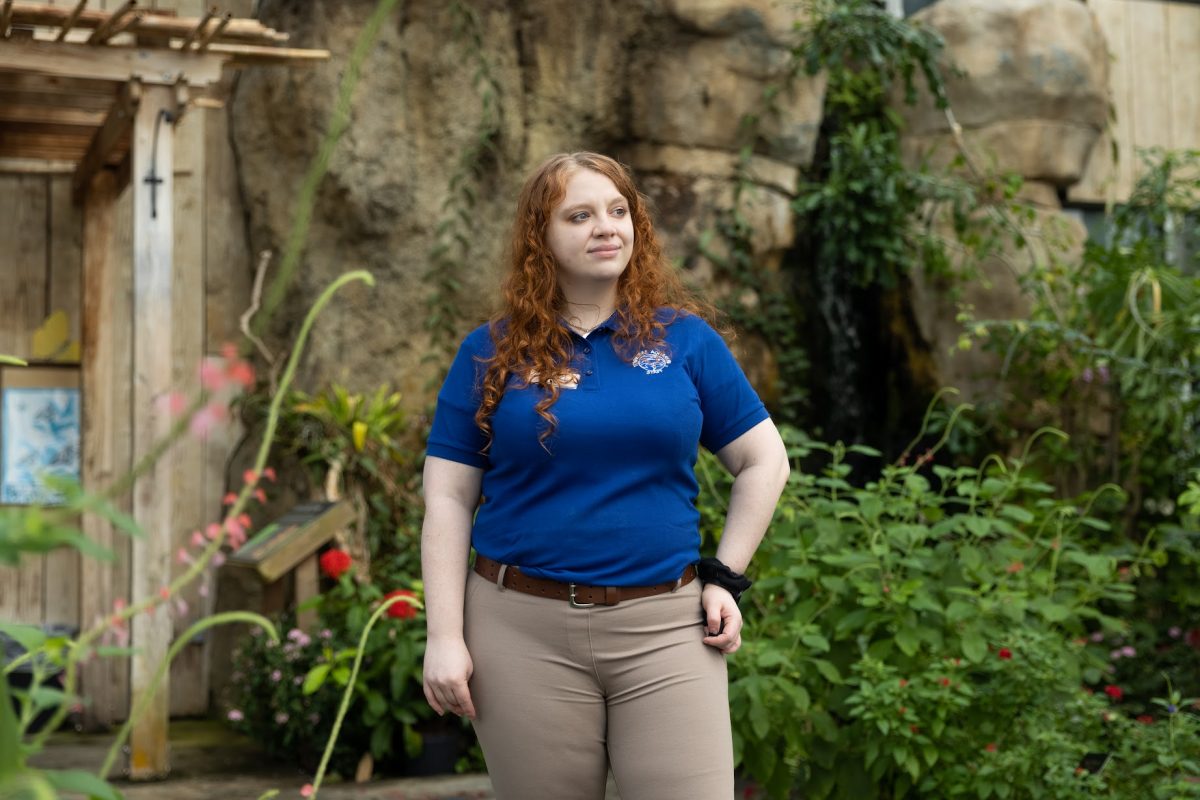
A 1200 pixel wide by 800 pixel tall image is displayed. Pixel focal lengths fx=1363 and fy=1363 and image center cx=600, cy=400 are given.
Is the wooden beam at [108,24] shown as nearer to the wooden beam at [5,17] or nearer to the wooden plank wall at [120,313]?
the wooden beam at [5,17]

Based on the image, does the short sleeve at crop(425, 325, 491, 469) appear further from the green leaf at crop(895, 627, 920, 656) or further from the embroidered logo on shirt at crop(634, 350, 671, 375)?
the green leaf at crop(895, 627, 920, 656)

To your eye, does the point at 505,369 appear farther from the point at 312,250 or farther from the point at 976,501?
the point at 312,250

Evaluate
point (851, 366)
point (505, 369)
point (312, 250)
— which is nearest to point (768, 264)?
point (851, 366)

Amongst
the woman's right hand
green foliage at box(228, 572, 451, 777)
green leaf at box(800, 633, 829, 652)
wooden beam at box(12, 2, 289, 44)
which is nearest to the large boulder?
wooden beam at box(12, 2, 289, 44)

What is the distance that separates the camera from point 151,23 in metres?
4.74

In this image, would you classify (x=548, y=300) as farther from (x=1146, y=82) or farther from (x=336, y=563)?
(x=1146, y=82)

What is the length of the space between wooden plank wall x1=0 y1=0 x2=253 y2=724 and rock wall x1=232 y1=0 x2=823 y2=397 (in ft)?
0.67

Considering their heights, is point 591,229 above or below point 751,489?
above

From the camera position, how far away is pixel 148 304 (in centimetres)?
507

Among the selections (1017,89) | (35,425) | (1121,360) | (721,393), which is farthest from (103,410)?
(1017,89)

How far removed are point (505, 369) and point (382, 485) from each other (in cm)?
373

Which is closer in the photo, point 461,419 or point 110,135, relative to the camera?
point 461,419

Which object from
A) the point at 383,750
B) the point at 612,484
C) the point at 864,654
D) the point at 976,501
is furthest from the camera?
the point at 383,750

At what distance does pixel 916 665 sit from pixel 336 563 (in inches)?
89.7
